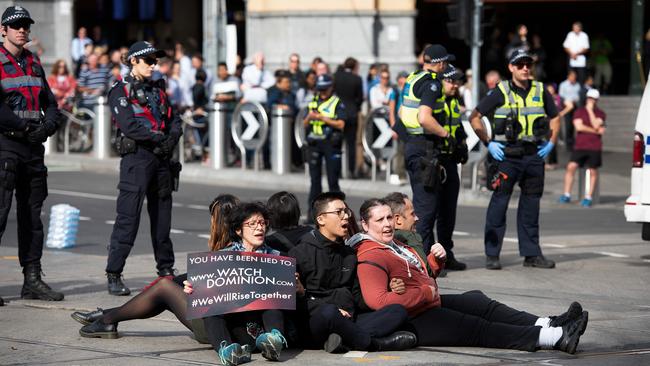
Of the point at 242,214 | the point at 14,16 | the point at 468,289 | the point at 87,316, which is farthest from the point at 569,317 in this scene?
the point at 14,16

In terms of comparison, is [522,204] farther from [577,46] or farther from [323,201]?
[577,46]

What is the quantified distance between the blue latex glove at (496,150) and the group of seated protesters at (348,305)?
11.4 feet

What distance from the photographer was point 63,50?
31625 mm

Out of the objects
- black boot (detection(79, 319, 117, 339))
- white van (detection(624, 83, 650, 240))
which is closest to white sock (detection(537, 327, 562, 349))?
black boot (detection(79, 319, 117, 339))

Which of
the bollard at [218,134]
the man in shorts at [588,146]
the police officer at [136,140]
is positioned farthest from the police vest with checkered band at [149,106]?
the bollard at [218,134]

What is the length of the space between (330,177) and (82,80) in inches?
390

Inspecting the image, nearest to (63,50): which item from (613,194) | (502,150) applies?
(613,194)

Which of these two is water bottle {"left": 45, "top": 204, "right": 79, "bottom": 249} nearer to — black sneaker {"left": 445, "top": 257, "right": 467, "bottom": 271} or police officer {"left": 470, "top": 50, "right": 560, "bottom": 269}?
black sneaker {"left": 445, "top": 257, "right": 467, "bottom": 271}

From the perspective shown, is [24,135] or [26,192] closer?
[24,135]

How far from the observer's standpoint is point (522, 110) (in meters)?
12.2

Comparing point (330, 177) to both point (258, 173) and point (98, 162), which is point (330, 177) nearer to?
point (258, 173)

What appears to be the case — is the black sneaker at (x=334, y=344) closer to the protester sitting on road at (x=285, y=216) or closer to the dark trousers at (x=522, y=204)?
the protester sitting on road at (x=285, y=216)

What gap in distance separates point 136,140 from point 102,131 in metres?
13.3

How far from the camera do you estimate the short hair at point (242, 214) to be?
8.42 meters
